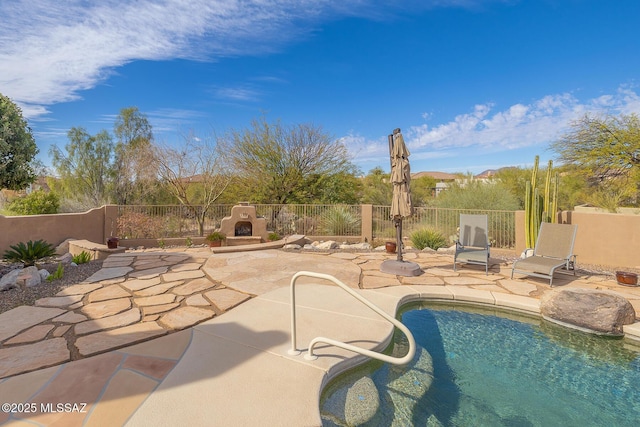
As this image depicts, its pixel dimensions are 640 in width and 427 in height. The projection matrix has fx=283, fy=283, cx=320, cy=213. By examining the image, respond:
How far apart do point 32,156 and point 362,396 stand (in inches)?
356

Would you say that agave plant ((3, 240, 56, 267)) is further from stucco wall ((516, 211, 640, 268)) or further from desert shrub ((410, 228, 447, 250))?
stucco wall ((516, 211, 640, 268))

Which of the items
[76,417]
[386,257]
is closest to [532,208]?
[386,257]

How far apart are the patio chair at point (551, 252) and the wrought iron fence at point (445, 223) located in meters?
1.90

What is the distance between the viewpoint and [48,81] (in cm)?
898

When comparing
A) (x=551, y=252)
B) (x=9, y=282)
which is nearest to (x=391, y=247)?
(x=551, y=252)

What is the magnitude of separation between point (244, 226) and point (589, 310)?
9059 millimetres

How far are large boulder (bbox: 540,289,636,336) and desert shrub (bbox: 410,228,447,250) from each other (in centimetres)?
497

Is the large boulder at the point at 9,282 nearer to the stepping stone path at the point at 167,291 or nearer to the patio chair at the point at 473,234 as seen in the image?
the stepping stone path at the point at 167,291

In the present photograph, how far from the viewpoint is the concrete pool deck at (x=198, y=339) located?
1.97 metres

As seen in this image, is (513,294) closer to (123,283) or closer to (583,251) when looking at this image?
(583,251)

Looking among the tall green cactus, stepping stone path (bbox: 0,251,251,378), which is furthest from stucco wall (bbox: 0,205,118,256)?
the tall green cactus

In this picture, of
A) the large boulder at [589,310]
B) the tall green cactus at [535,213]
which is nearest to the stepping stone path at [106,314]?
the large boulder at [589,310]

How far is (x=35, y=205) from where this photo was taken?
448 inches

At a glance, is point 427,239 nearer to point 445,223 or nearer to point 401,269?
point 445,223
